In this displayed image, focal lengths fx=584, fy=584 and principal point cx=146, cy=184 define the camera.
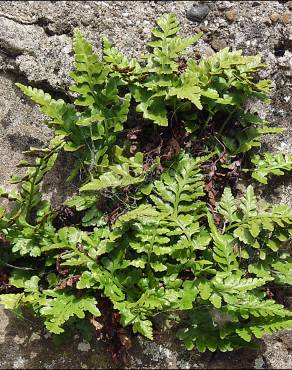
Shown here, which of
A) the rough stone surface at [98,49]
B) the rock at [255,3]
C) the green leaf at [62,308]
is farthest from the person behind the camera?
the rock at [255,3]

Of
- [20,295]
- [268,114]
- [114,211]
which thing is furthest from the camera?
[268,114]

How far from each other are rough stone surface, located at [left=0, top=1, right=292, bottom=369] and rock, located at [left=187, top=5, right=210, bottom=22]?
0.16 ft

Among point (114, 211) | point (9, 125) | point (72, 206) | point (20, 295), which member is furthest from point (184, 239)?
point (9, 125)

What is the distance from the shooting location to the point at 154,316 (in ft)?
15.8

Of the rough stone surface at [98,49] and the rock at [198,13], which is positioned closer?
the rough stone surface at [98,49]

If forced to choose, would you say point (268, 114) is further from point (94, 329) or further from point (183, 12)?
point (94, 329)

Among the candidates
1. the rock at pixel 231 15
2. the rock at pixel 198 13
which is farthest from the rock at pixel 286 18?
the rock at pixel 198 13

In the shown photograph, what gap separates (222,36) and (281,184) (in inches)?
58.3

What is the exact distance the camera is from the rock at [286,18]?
17.5 ft

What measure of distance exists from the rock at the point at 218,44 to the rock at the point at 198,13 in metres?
0.27

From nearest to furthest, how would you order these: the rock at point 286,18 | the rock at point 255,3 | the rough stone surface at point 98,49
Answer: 1. the rough stone surface at point 98,49
2. the rock at point 286,18
3. the rock at point 255,3

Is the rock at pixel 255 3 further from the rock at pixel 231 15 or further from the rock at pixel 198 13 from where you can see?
the rock at pixel 198 13

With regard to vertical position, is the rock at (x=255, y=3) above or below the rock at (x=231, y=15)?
above

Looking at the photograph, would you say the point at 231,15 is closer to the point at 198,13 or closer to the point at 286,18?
the point at 198,13
